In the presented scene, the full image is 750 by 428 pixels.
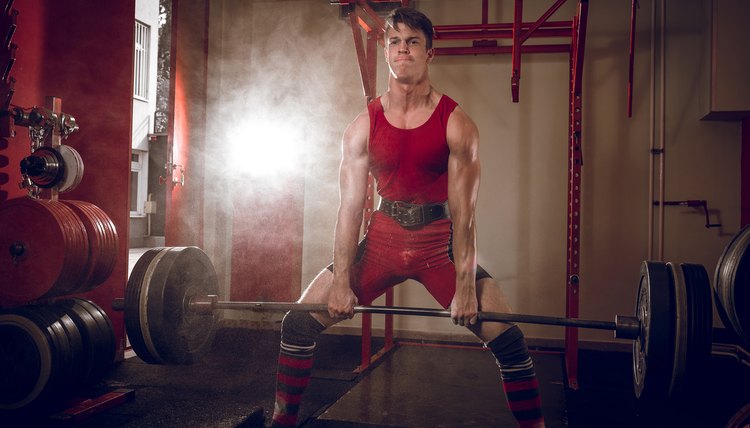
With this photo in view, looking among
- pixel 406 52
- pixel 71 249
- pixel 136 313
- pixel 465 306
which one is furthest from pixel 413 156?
pixel 71 249

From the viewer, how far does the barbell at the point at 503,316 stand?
1.55 m

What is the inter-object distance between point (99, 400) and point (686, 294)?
216 centimetres

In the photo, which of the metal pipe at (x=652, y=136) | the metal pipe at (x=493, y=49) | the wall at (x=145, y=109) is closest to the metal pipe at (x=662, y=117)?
the metal pipe at (x=652, y=136)

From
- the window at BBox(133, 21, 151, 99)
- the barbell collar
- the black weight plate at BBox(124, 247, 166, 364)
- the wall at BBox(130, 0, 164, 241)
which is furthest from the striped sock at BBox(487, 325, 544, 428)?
the window at BBox(133, 21, 151, 99)

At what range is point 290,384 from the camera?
6.22 ft

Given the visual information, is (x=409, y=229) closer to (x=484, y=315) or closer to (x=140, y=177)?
(x=484, y=315)

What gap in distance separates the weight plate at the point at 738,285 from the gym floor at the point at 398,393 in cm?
60

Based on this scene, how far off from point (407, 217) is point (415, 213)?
0.03 metres

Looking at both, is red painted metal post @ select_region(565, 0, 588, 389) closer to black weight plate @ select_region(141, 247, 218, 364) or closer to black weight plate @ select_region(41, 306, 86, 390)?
black weight plate @ select_region(141, 247, 218, 364)

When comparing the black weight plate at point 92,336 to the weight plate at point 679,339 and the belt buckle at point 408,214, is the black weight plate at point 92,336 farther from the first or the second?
the weight plate at point 679,339

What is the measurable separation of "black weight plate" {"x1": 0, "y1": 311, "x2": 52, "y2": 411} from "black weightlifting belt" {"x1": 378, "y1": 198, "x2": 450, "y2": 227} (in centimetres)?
133

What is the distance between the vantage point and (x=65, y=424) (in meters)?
2.13

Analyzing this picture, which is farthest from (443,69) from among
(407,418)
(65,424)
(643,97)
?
(65,424)

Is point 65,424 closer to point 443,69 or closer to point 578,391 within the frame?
point 578,391
